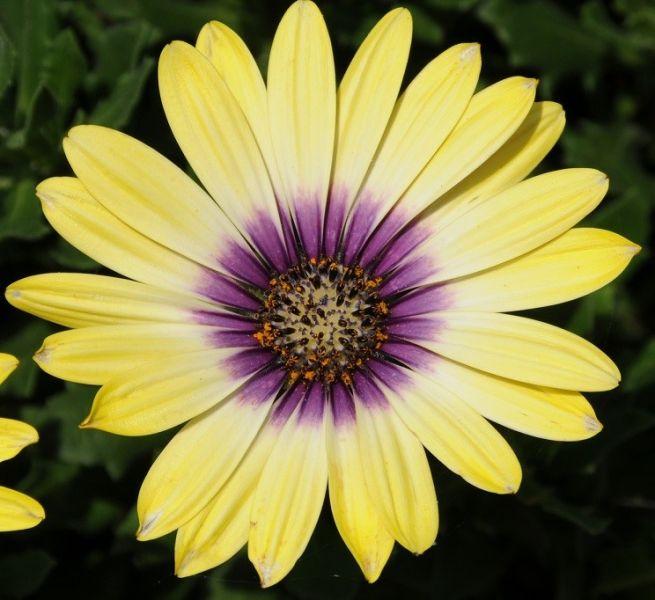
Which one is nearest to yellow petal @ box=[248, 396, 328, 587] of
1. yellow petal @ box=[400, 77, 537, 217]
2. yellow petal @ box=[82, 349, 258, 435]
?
yellow petal @ box=[82, 349, 258, 435]

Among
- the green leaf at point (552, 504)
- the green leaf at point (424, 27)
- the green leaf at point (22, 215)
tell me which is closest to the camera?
the green leaf at point (552, 504)

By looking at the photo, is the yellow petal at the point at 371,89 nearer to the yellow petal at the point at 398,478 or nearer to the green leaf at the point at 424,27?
the yellow petal at the point at 398,478

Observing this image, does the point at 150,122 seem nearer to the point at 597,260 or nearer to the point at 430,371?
the point at 430,371

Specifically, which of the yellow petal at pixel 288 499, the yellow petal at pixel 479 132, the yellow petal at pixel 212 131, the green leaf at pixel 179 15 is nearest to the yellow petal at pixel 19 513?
the yellow petal at pixel 288 499

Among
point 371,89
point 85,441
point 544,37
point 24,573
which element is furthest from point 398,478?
point 544,37

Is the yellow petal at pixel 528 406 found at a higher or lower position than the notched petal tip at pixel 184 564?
higher

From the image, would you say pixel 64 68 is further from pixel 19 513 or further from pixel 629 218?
pixel 629 218
